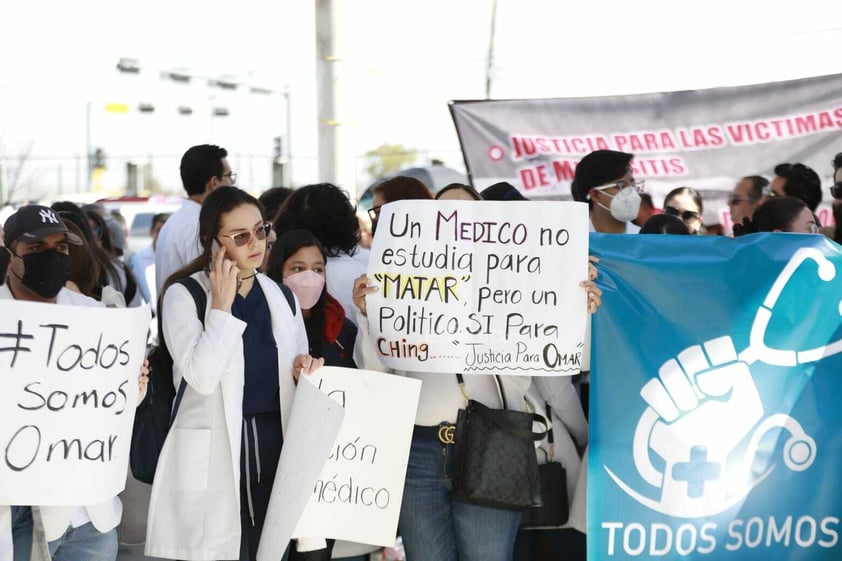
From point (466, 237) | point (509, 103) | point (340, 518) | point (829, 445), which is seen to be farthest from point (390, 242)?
point (509, 103)

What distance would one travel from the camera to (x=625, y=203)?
4996mm

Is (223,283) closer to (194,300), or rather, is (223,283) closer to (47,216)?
(194,300)

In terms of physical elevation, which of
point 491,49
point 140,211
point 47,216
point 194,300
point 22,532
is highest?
point 491,49

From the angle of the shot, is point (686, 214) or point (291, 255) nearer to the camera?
point (291, 255)

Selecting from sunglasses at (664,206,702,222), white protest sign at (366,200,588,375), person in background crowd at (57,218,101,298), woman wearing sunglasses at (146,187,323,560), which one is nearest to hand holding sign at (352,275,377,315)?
white protest sign at (366,200,588,375)

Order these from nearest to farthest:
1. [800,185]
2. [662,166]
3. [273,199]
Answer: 1. [273,199]
2. [800,185]
3. [662,166]

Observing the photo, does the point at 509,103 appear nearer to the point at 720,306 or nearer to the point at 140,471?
the point at 720,306

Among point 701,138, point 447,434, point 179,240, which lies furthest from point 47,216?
point 701,138

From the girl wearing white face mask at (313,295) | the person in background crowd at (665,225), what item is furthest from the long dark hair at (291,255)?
the person in background crowd at (665,225)

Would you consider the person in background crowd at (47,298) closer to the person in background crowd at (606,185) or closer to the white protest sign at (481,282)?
the white protest sign at (481,282)

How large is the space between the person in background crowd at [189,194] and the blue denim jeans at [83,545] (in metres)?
2.42

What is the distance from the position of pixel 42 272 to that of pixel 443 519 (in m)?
1.63

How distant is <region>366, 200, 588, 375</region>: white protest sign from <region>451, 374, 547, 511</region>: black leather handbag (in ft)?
0.60

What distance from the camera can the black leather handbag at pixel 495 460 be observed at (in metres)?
3.94
